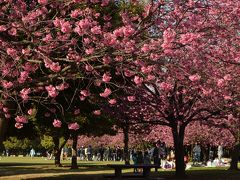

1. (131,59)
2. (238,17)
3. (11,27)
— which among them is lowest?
(131,59)

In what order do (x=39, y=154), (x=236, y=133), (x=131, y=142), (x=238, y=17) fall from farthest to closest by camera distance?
1. (x=39, y=154)
2. (x=131, y=142)
3. (x=236, y=133)
4. (x=238, y=17)

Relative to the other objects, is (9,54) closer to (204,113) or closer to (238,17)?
(238,17)

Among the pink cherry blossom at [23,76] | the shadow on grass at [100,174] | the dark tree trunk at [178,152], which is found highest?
the pink cherry blossom at [23,76]

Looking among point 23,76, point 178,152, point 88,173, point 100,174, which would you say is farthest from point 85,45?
point 88,173

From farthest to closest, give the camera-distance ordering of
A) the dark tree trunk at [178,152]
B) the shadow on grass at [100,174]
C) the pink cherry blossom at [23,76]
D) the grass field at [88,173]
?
the dark tree trunk at [178,152], the grass field at [88,173], the shadow on grass at [100,174], the pink cherry blossom at [23,76]

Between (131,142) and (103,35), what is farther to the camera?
(131,142)

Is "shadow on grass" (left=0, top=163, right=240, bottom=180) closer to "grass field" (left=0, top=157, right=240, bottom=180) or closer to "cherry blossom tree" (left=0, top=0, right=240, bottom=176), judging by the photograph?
"grass field" (left=0, top=157, right=240, bottom=180)

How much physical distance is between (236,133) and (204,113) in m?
4.83

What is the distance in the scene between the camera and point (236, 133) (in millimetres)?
31672

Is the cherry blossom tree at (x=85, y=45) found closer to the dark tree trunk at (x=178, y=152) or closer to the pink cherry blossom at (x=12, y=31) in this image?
the pink cherry blossom at (x=12, y=31)

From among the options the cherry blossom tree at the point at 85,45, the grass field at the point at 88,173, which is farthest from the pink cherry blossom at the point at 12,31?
the grass field at the point at 88,173

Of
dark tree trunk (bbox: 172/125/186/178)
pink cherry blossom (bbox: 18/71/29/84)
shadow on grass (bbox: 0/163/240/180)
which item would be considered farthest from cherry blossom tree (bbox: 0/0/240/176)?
shadow on grass (bbox: 0/163/240/180)

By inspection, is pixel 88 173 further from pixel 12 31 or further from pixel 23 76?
pixel 12 31

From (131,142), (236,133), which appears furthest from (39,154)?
(236,133)
